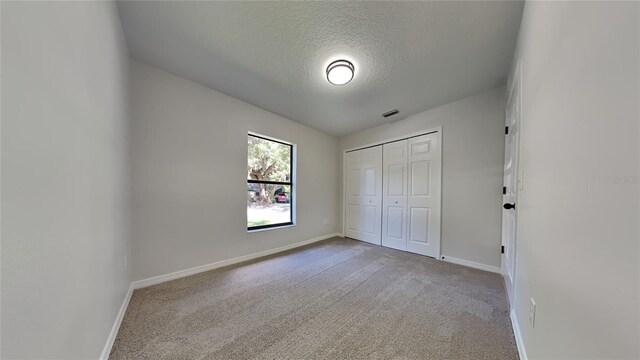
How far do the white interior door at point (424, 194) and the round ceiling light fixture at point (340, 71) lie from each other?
1742 mm

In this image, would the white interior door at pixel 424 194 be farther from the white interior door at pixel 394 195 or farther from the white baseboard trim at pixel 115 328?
the white baseboard trim at pixel 115 328

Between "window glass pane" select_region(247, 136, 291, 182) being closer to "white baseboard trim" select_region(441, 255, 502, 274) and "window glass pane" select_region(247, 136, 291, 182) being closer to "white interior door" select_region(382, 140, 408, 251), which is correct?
"white interior door" select_region(382, 140, 408, 251)

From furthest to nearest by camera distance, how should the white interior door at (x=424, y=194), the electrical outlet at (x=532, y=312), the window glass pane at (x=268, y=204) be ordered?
the window glass pane at (x=268, y=204), the white interior door at (x=424, y=194), the electrical outlet at (x=532, y=312)

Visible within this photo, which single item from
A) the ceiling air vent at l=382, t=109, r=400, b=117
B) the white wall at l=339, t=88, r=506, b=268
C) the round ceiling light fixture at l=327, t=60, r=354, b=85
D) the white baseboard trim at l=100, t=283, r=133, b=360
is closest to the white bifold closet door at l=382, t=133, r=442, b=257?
the white wall at l=339, t=88, r=506, b=268

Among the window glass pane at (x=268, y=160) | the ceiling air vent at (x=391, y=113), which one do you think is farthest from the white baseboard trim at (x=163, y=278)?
the ceiling air vent at (x=391, y=113)

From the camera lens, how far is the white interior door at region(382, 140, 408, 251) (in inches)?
135

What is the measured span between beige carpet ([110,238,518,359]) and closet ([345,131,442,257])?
0.74m

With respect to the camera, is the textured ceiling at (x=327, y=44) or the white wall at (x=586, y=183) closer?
the white wall at (x=586, y=183)

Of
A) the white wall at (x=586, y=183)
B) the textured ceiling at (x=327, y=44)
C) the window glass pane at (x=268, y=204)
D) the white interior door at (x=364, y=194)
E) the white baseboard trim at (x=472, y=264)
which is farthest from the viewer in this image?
the white interior door at (x=364, y=194)

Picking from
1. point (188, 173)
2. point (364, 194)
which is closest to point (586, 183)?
point (188, 173)

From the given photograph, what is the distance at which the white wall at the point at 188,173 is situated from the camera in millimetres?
2154

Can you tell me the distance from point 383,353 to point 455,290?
49.3 inches

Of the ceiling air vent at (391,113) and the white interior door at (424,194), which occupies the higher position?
the ceiling air vent at (391,113)

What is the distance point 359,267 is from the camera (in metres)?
2.69
